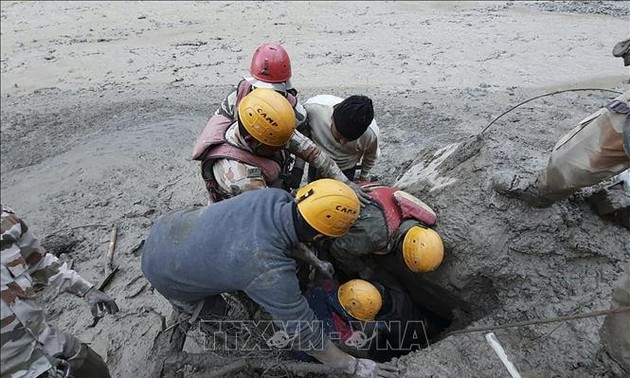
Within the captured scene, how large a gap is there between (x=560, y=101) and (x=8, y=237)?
555 cm

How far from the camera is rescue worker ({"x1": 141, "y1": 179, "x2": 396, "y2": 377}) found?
2.23 meters

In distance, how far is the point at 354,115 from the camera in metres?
3.15

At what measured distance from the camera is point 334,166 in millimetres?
3305

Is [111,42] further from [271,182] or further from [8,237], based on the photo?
[8,237]

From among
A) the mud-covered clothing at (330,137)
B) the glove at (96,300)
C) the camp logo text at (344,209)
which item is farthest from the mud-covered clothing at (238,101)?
the glove at (96,300)

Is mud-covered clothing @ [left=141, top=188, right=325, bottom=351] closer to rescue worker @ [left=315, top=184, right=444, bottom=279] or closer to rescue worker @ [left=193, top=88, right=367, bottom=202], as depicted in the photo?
rescue worker @ [left=193, top=88, right=367, bottom=202]

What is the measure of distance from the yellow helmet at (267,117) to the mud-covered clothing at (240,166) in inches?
6.3

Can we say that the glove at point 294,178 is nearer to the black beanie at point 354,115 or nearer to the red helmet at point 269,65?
the black beanie at point 354,115

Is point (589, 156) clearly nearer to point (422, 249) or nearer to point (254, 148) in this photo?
point (422, 249)

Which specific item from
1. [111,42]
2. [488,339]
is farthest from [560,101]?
[111,42]

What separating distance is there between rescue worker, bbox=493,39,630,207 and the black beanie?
939mm

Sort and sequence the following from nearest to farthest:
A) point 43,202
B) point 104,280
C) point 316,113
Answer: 1. point 316,113
2. point 104,280
3. point 43,202

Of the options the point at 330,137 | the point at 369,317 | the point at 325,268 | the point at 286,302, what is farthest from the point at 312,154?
the point at 286,302

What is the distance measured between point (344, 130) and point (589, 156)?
142cm
